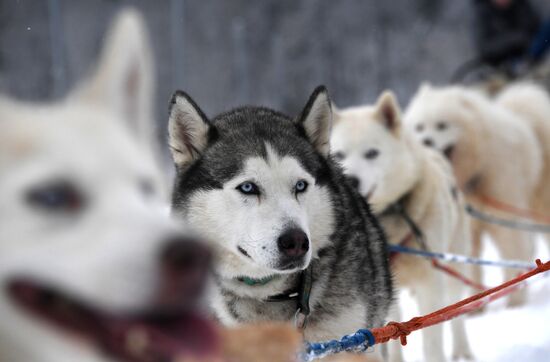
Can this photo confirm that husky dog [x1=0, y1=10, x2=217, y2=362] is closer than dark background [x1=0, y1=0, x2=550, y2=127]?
Yes

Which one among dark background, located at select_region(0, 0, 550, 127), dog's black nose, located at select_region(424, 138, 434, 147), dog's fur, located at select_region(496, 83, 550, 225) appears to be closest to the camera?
dog's black nose, located at select_region(424, 138, 434, 147)

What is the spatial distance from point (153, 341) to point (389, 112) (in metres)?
2.56

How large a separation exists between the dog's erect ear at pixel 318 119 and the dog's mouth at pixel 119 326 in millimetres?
1003

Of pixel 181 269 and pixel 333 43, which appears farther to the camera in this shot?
pixel 333 43

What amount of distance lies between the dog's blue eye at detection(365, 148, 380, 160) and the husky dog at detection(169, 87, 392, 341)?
1.36 meters

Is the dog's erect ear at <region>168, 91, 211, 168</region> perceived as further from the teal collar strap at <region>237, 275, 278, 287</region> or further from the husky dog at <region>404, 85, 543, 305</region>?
the husky dog at <region>404, 85, 543, 305</region>

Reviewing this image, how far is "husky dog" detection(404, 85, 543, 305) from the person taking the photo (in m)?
4.11

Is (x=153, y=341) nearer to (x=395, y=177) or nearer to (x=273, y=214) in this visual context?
(x=273, y=214)

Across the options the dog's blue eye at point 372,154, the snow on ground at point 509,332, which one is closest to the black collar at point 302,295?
the snow on ground at point 509,332

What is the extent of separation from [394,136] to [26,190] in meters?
2.64

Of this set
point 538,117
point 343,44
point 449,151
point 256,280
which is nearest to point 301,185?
point 256,280

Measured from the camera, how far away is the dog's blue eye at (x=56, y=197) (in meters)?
0.40

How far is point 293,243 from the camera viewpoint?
1287 millimetres

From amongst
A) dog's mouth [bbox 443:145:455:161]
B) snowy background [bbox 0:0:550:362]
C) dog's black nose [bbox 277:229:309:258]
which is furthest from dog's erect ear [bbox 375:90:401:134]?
snowy background [bbox 0:0:550:362]
